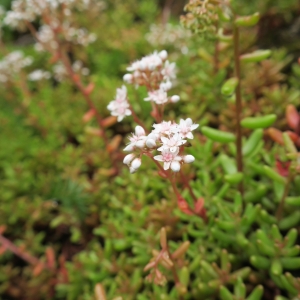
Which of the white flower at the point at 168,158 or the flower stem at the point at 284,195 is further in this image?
the flower stem at the point at 284,195

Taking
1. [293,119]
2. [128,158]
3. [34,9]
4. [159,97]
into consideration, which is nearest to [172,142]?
[128,158]

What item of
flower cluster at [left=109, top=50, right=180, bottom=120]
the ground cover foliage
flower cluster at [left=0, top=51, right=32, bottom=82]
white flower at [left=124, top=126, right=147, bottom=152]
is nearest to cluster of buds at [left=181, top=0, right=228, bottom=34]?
the ground cover foliage

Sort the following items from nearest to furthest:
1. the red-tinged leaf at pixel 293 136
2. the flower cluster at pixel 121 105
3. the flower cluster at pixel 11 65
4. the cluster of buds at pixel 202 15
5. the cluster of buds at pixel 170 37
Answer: the cluster of buds at pixel 202 15 → the flower cluster at pixel 121 105 → the red-tinged leaf at pixel 293 136 → the flower cluster at pixel 11 65 → the cluster of buds at pixel 170 37

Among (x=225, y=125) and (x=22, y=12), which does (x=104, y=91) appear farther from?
(x=225, y=125)

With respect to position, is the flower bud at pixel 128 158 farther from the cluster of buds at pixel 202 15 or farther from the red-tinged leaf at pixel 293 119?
the red-tinged leaf at pixel 293 119

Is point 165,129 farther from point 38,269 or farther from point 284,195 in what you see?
point 38,269

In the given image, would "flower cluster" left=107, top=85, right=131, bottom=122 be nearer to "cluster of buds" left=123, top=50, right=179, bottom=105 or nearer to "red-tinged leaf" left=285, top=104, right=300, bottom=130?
"cluster of buds" left=123, top=50, right=179, bottom=105

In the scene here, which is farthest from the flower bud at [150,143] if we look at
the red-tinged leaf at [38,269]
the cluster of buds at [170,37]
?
the cluster of buds at [170,37]

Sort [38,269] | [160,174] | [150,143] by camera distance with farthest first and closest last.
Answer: [38,269] < [160,174] < [150,143]
